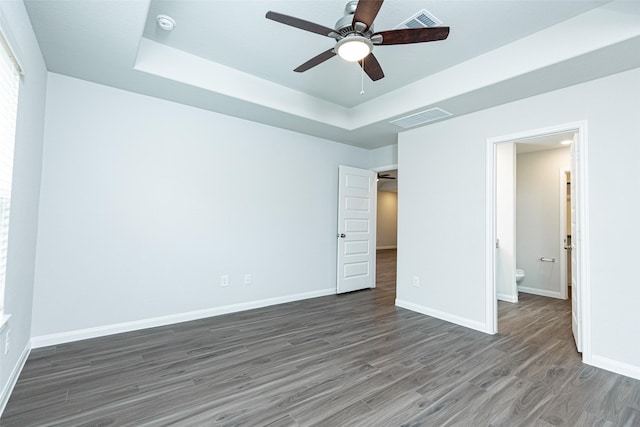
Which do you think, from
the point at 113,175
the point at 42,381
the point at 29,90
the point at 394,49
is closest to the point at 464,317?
the point at 394,49

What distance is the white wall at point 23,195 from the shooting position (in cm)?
199

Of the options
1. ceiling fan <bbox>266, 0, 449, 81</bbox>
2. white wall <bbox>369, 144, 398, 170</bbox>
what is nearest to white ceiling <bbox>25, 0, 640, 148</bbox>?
ceiling fan <bbox>266, 0, 449, 81</bbox>

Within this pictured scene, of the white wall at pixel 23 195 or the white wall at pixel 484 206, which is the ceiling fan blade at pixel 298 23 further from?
the white wall at pixel 484 206

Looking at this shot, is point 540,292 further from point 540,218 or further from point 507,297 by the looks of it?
point 540,218

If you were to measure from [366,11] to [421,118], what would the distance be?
7.68 feet

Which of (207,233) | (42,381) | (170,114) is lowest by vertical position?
(42,381)

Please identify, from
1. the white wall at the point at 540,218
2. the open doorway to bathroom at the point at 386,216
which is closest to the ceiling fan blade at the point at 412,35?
the white wall at the point at 540,218

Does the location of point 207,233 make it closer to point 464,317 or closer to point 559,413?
point 464,317

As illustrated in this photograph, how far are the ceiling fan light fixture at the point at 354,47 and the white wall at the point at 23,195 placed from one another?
189cm

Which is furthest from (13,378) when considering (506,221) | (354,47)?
(506,221)

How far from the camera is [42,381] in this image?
229 centimetres

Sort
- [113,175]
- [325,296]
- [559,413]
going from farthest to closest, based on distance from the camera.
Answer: [325,296]
[113,175]
[559,413]

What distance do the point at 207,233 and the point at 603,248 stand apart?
411 centimetres

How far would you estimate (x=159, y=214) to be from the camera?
3.50m
